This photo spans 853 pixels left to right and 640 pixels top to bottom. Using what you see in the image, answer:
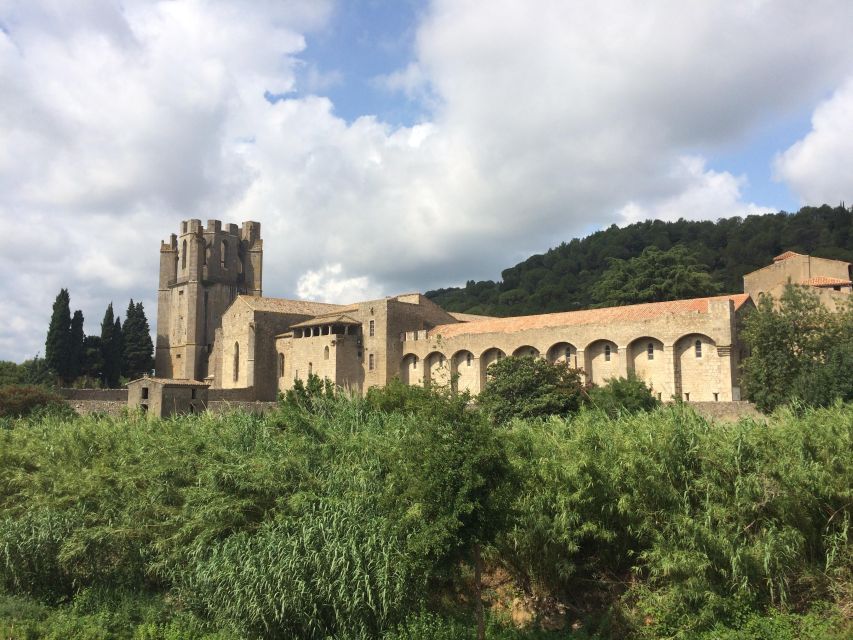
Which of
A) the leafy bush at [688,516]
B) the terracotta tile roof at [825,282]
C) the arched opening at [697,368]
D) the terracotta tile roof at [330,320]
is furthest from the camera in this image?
the terracotta tile roof at [330,320]

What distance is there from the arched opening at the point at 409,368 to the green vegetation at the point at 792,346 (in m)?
17.4

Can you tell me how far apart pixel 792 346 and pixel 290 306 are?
29201 millimetres

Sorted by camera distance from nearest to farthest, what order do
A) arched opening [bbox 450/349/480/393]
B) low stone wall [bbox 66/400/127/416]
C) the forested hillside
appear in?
1. low stone wall [bbox 66/400/127/416]
2. arched opening [bbox 450/349/480/393]
3. the forested hillside

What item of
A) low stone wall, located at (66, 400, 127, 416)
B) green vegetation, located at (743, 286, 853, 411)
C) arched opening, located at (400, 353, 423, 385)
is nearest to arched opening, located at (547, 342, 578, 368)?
green vegetation, located at (743, 286, 853, 411)

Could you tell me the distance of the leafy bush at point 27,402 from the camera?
108 feet

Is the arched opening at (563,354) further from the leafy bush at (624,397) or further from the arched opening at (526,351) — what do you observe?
the leafy bush at (624,397)

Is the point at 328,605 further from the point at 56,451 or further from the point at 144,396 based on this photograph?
the point at 144,396

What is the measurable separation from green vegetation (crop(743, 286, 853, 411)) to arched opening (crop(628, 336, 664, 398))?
3.47 meters

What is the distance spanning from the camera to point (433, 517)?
34.1ft

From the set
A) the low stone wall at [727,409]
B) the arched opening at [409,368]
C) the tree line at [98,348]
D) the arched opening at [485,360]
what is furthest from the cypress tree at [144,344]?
the low stone wall at [727,409]

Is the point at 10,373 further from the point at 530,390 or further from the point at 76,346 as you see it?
the point at 530,390

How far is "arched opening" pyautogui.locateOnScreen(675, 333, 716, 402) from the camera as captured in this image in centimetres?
2766

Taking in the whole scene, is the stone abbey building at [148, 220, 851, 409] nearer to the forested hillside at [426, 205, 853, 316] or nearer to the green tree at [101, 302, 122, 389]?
the green tree at [101, 302, 122, 389]

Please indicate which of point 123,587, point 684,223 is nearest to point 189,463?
point 123,587
